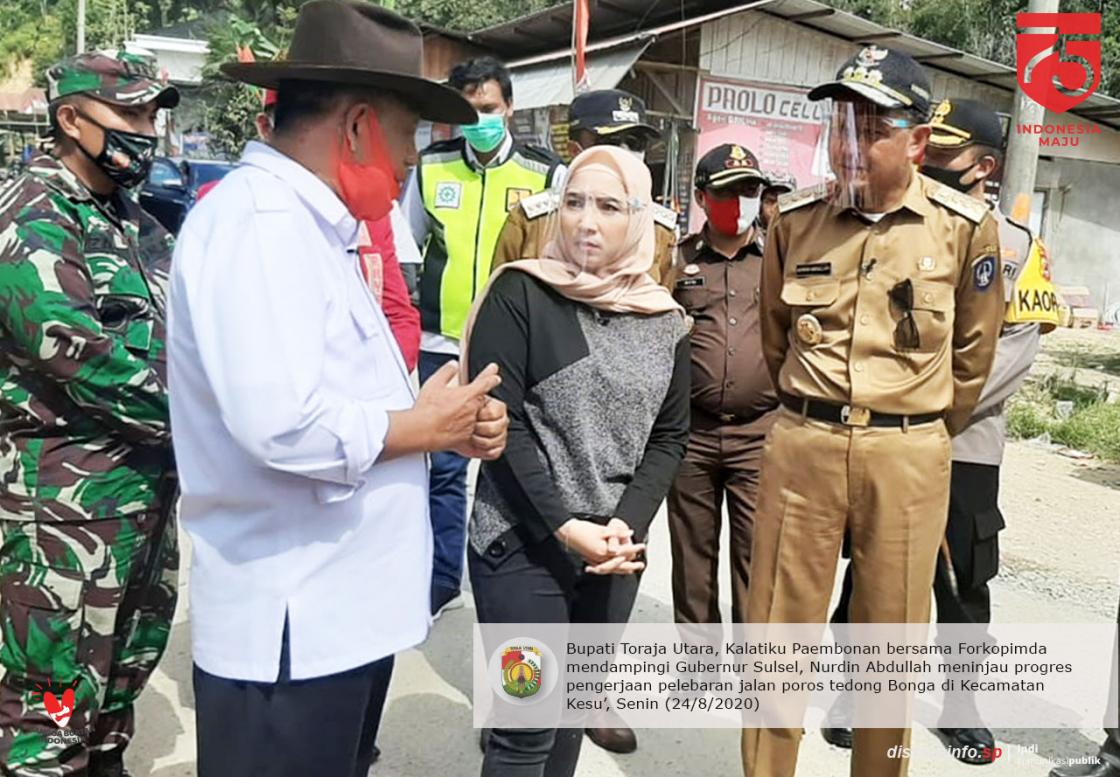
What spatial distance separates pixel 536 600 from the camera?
7.22 feet

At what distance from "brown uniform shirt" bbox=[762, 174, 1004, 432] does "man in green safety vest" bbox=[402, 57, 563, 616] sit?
1348 millimetres

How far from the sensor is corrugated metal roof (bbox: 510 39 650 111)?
34.9 feet

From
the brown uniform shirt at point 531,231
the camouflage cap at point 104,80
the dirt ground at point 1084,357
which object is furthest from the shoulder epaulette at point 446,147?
the dirt ground at point 1084,357

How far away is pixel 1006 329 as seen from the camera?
3139mm

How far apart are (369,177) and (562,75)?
11500 millimetres

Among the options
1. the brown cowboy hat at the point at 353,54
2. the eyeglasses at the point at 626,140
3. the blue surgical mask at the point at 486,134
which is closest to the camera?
the brown cowboy hat at the point at 353,54

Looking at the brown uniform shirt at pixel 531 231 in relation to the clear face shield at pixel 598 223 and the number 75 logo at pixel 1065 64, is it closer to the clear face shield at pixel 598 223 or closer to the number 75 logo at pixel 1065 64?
the clear face shield at pixel 598 223

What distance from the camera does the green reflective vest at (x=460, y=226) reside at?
11.6ft

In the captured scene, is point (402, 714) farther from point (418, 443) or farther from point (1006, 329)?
point (1006, 329)

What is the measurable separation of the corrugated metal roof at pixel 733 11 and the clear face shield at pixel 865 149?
8.67 metres

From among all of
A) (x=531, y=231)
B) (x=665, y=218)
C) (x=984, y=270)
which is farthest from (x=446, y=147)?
(x=984, y=270)

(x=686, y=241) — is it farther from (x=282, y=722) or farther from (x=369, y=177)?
(x=282, y=722)

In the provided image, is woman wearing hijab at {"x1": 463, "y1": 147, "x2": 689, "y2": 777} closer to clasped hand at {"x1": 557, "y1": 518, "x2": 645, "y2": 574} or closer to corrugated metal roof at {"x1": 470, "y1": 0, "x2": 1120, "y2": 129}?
clasped hand at {"x1": 557, "y1": 518, "x2": 645, "y2": 574}

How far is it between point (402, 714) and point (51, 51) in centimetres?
5362
